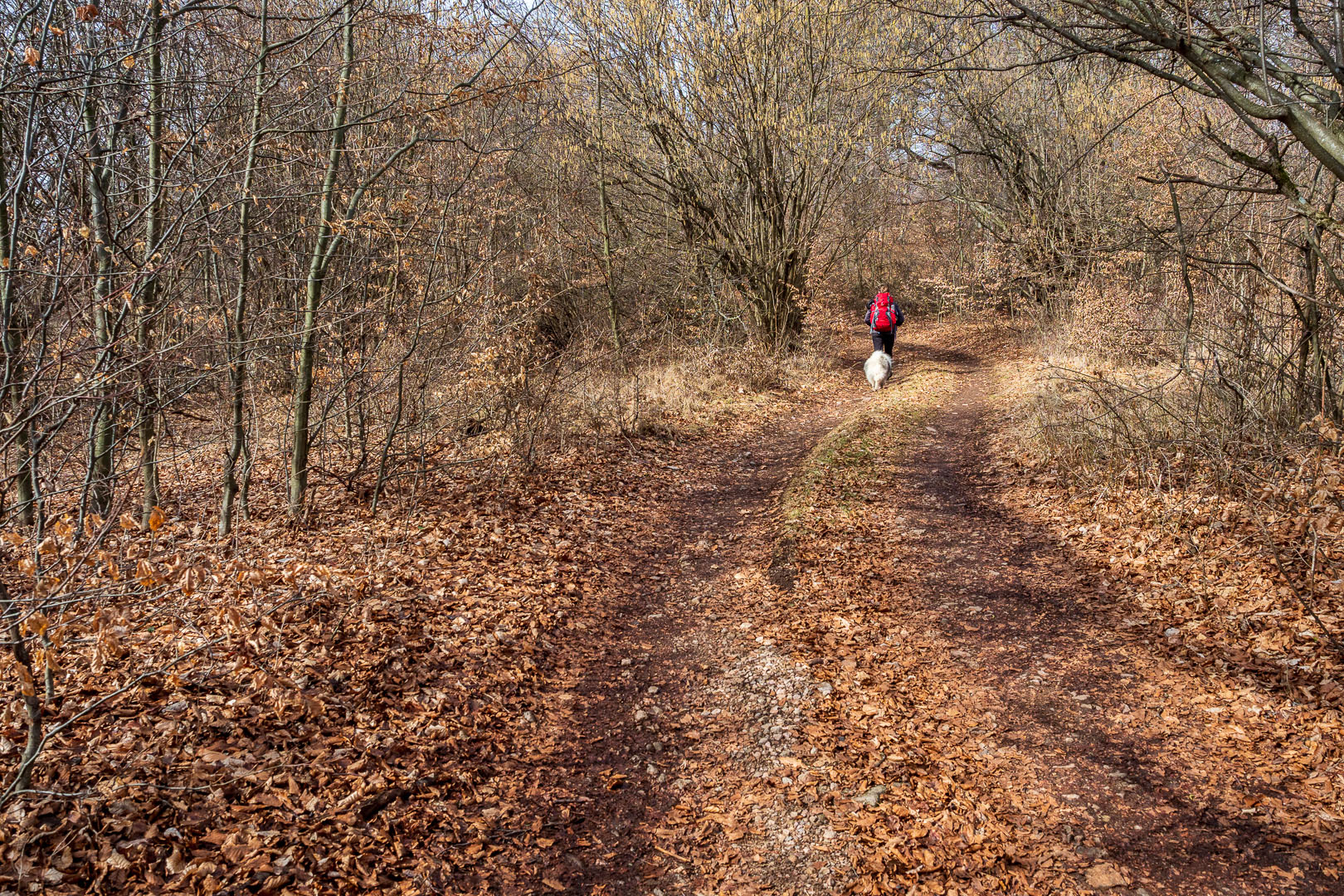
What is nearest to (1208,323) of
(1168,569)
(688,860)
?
(1168,569)

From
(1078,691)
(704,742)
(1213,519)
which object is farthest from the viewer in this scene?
(1213,519)

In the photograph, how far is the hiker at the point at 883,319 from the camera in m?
14.9

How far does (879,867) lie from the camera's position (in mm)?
3396

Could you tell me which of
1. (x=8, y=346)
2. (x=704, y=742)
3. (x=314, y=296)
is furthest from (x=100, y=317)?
(x=704, y=742)

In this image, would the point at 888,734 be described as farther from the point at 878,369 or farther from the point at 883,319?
the point at 883,319

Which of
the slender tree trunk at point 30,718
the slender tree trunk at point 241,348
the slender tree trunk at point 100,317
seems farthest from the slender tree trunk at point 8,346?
the slender tree trunk at point 241,348

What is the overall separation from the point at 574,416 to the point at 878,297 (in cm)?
778

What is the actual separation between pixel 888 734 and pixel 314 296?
5.86 metres

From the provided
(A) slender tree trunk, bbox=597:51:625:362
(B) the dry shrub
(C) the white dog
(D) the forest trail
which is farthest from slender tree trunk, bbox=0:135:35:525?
(C) the white dog

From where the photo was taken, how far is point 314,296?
6.72 metres

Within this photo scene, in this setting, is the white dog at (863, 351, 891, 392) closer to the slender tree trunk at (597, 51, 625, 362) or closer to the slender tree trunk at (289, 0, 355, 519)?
the slender tree trunk at (597, 51, 625, 362)

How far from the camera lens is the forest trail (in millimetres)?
3396

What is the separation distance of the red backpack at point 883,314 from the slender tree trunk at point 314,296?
10.6 metres

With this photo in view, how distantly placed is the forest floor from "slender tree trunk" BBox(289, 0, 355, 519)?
626 mm
